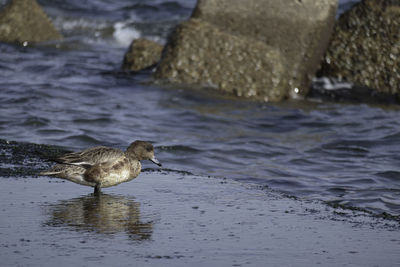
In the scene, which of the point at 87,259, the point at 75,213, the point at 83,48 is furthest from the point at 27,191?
the point at 83,48

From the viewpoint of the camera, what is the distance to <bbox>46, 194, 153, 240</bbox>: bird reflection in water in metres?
5.37

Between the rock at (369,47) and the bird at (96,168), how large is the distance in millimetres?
7229

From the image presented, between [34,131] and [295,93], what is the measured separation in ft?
17.2

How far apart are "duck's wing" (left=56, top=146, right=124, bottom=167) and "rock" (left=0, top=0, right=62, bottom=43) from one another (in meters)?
10.5

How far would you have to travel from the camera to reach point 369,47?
508 inches

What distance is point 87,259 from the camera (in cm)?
458

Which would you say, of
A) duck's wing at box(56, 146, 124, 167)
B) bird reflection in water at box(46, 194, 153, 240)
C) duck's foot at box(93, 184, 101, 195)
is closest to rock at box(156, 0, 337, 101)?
duck's wing at box(56, 146, 124, 167)

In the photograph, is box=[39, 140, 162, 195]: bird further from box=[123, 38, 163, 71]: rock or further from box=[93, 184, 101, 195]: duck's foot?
box=[123, 38, 163, 71]: rock

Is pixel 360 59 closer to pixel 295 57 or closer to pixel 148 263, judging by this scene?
pixel 295 57

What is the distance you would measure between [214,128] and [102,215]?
4.72 m

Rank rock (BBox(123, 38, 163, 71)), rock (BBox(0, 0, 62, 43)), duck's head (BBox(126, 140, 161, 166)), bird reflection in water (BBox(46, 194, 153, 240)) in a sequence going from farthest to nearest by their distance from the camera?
1. rock (BBox(0, 0, 62, 43))
2. rock (BBox(123, 38, 163, 71))
3. duck's head (BBox(126, 140, 161, 166))
4. bird reflection in water (BBox(46, 194, 153, 240))

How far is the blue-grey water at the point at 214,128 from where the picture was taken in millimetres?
8055

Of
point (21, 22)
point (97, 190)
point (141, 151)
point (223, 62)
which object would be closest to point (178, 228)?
point (97, 190)

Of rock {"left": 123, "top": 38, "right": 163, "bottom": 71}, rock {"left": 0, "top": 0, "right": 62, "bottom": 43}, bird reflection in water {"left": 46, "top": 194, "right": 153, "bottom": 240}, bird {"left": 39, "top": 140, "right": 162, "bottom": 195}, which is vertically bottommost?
bird reflection in water {"left": 46, "top": 194, "right": 153, "bottom": 240}
